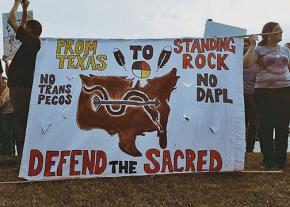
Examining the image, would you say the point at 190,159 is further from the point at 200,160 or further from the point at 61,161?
the point at 61,161

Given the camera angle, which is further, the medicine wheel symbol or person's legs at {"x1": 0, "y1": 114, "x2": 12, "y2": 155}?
person's legs at {"x1": 0, "y1": 114, "x2": 12, "y2": 155}

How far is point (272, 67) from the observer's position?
5.52 meters

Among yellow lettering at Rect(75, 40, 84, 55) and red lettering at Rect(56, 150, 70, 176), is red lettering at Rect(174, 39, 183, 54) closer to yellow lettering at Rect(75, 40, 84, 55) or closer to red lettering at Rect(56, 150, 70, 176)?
yellow lettering at Rect(75, 40, 84, 55)

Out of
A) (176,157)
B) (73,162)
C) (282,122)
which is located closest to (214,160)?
(176,157)

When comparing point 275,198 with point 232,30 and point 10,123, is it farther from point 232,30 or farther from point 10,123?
point 10,123

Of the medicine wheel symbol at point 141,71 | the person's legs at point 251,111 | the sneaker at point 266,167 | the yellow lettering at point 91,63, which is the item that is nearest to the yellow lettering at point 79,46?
the yellow lettering at point 91,63

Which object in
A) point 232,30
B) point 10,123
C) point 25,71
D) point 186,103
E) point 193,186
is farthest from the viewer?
point 10,123

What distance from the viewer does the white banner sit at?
491 centimetres

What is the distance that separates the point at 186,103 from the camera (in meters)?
5.11

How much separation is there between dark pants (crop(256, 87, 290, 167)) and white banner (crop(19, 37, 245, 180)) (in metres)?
0.56

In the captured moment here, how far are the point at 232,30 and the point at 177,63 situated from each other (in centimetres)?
190

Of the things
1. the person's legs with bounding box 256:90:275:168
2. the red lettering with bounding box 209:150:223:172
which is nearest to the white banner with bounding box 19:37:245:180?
the red lettering with bounding box 209:150:223:172

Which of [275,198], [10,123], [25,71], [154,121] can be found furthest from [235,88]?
[10,123]

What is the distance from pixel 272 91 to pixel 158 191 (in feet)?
6.37
